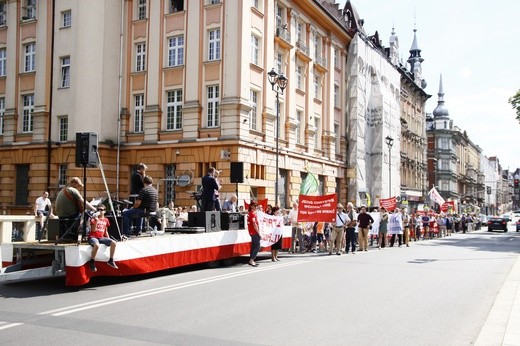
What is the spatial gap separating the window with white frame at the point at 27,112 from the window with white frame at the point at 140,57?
684 cm

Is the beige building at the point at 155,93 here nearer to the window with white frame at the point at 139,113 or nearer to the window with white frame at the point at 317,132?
the window with white frame at the point at 139,113

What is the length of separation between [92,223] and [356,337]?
19.9 ft

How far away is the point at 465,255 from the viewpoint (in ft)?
65.9

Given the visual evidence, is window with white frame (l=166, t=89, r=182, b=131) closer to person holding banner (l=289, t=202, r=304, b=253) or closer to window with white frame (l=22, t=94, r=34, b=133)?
window with white frame (l=22, t=94, r=34, b=133)

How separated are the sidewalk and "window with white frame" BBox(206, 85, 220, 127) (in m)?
19.0

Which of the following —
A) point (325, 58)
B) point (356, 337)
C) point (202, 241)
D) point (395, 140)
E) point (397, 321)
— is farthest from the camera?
point (395, 140)

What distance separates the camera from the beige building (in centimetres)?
2786

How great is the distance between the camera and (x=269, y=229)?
16.7 metres

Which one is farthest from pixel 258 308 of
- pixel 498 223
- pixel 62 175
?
A: pixel 498 223

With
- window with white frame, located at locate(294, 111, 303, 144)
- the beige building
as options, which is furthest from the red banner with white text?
window with white frame, located at locate(294, 111, 303, 144)

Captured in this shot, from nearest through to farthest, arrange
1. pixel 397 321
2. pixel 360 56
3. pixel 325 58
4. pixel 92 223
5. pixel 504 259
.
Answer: pixel 397 321 → pixel 92 223 → pixel 504 259 → pixel 325 58 → pixel 360 56

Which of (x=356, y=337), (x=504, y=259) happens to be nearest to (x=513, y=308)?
(x=356, y=337)

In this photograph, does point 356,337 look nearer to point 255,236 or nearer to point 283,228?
point 255,236

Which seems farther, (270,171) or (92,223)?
(270,171)
